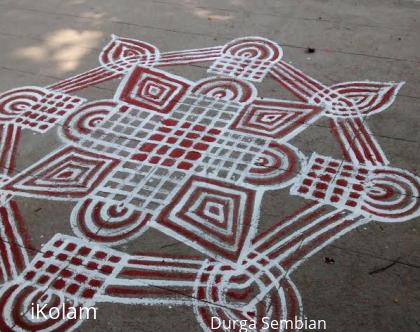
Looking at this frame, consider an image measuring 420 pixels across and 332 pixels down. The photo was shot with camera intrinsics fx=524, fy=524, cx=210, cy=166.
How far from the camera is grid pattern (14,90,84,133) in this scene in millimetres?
4109

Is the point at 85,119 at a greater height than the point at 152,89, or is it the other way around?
the point at 152,89

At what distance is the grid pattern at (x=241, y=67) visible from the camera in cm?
456

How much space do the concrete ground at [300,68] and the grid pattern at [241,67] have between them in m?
0.13

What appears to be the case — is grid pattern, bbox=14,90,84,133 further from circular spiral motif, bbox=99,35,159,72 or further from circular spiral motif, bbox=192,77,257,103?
circular spiral motif, bbox=192,77,257,103

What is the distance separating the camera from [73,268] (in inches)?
119

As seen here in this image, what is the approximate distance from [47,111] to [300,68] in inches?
86.3

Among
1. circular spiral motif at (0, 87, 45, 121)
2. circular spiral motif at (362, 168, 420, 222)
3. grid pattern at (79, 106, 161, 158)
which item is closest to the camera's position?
circular spiral motif at (362, 168, 420, 222)

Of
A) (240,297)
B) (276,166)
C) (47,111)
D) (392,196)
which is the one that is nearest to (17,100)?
(47,111)

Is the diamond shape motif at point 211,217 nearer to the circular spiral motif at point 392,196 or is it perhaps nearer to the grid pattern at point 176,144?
the grid pattern at point 176,144

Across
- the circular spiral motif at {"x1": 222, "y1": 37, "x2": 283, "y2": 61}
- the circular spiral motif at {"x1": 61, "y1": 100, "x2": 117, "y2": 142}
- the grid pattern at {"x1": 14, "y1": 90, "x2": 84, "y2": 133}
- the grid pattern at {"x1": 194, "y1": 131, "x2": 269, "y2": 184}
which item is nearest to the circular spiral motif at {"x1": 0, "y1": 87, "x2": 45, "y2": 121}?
the grid pattern at {"x1": 14, "y1": 90, "x2": 84, "y2": 133}

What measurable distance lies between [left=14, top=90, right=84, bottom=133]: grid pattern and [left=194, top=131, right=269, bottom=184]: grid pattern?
1.27 meters

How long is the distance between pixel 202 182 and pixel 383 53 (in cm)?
234

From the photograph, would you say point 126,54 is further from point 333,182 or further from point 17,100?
point 333,182

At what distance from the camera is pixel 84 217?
3328 mm
